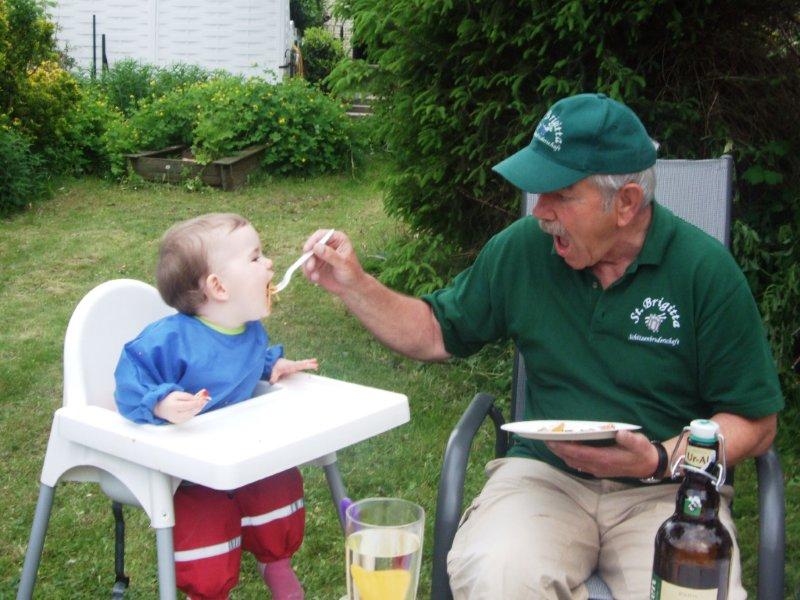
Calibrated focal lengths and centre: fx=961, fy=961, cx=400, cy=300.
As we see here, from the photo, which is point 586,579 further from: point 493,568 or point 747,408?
point 747,408

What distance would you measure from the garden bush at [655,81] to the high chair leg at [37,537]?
2717 millimetres

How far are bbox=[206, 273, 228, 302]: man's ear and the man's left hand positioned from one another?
0.84 metres

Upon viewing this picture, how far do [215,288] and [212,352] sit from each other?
0.49 feet

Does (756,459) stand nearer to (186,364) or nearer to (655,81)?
(186,364)

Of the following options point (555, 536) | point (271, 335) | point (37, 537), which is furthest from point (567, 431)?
point (271, 335)

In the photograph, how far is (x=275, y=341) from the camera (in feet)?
→ 17.0

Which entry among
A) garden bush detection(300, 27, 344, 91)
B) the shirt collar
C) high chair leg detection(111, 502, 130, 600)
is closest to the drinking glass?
the shirt collar

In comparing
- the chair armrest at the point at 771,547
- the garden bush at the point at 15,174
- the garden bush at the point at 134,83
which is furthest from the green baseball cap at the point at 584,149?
the garden bush at the point at 134,83

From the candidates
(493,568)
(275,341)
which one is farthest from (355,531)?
(275,341)

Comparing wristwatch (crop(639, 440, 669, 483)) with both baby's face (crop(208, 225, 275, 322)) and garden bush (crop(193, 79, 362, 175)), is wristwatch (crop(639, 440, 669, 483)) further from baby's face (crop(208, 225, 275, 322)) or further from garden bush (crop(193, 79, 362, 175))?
garden bush (crop(193, 79, 362, 175))

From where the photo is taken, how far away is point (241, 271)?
224 centimetres

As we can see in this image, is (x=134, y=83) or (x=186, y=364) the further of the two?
(x=134, y=83)

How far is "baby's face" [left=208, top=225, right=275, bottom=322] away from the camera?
2234mm

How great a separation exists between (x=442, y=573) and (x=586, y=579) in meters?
0.33
